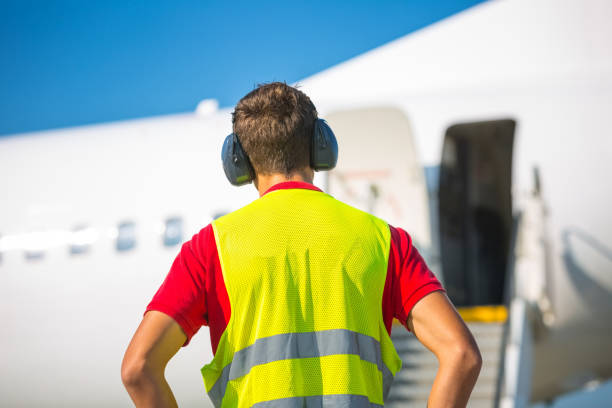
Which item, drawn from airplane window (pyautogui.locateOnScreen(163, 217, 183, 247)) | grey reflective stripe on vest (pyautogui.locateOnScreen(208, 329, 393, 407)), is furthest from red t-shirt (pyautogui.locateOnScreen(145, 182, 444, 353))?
airplane window (pyautogui.locateOnScreen(163, 217, 183, 247))

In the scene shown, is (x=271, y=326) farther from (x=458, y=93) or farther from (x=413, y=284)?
(x=458, y=93)

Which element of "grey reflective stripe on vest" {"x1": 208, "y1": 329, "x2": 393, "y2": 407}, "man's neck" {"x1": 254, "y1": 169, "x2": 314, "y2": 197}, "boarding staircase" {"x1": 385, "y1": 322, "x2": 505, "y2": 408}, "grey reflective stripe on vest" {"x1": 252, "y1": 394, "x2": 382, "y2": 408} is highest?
"man's neck" {"x1": 254, "y1": 169, "x2": 314, "y2": 197}

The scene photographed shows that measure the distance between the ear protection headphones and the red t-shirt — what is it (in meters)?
0.23

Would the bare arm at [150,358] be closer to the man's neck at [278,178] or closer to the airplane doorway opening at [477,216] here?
the man's neck at [278,178]

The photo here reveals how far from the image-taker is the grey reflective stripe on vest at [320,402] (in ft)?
4.61

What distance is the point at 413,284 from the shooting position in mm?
1492

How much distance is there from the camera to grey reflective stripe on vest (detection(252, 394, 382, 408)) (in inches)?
55.3

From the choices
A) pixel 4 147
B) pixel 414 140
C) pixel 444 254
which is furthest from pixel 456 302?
pixel 4 147

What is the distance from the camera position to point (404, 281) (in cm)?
151

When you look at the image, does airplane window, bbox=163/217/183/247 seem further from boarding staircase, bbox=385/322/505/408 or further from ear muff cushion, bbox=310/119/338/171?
ear muff cushion, bbox=310/119/338/171

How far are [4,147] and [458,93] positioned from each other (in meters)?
4.91

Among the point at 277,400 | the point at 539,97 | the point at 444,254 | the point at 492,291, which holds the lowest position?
the point at 492,291

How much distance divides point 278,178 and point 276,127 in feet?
0.46

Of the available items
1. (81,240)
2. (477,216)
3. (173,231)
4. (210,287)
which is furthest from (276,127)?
(477,216)
